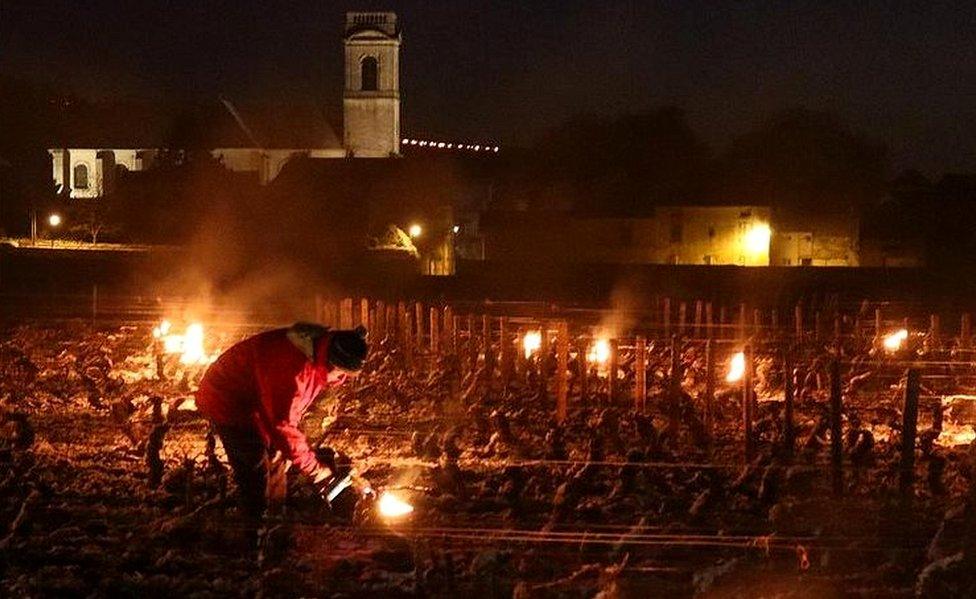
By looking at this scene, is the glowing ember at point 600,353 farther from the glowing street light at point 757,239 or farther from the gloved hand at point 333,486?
Result: the glowing street light at point 757,239

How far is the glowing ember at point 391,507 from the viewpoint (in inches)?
276

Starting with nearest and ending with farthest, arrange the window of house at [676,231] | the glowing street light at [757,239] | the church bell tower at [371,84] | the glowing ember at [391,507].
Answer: the glowing ember at [391,507] < the glowing street light at [757,239] < the window of house at [676,231] < the church bell tower at [371,84]

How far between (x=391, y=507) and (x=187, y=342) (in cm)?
861

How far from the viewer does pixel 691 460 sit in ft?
32.2

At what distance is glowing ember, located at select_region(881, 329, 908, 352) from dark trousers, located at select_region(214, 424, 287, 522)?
414 inches

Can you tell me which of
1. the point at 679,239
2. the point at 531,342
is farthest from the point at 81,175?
the point at 531,342

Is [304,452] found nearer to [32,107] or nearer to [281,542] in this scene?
[281,542]

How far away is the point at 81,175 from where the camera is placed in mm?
56000

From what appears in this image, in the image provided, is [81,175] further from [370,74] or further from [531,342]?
[531,342]

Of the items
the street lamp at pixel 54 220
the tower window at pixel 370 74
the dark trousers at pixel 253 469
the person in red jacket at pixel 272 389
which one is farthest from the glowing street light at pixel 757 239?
the person in red jacket at pixel 272 389

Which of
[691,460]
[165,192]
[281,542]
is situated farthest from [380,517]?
[165,192]

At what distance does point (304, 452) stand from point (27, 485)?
9.45 ft

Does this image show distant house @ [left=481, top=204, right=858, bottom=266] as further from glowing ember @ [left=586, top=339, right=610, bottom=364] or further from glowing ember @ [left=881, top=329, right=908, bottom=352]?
glowing ember @ [left=586, top=339, right=610, bottom=364]

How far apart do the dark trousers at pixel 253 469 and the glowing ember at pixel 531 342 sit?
22.3 ft
